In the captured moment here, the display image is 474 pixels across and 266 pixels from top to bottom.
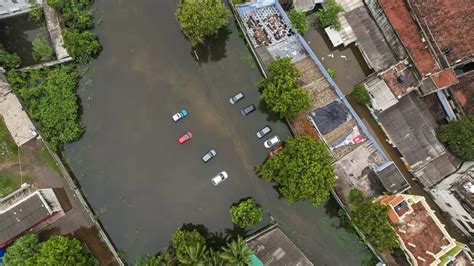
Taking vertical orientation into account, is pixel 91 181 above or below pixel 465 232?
above

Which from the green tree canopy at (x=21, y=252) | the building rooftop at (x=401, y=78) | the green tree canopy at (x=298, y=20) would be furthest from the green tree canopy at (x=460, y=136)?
the green tree canopy at (x=21, y=252)

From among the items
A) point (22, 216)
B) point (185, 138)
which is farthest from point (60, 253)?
point (185, 138)

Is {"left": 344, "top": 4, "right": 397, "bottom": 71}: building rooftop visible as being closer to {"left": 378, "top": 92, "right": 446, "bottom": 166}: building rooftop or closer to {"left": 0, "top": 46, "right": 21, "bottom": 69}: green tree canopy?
{"left": 378, "top": 92, "right": 446, "bottom": 166}: building rooftop

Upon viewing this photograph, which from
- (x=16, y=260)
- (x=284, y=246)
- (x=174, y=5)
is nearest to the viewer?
(x=16, y=260)

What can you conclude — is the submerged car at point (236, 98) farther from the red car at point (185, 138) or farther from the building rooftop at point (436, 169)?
the building rooftop at point (436, 169)

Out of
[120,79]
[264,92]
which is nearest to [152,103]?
[120,79]

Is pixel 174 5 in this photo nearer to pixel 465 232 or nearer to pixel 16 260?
pixel 16 260

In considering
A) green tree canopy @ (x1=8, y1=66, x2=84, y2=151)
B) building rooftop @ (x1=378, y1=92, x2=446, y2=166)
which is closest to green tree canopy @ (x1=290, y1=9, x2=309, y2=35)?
building rooftop @ (x1=378, y1=92, x2=446, y2=166)
